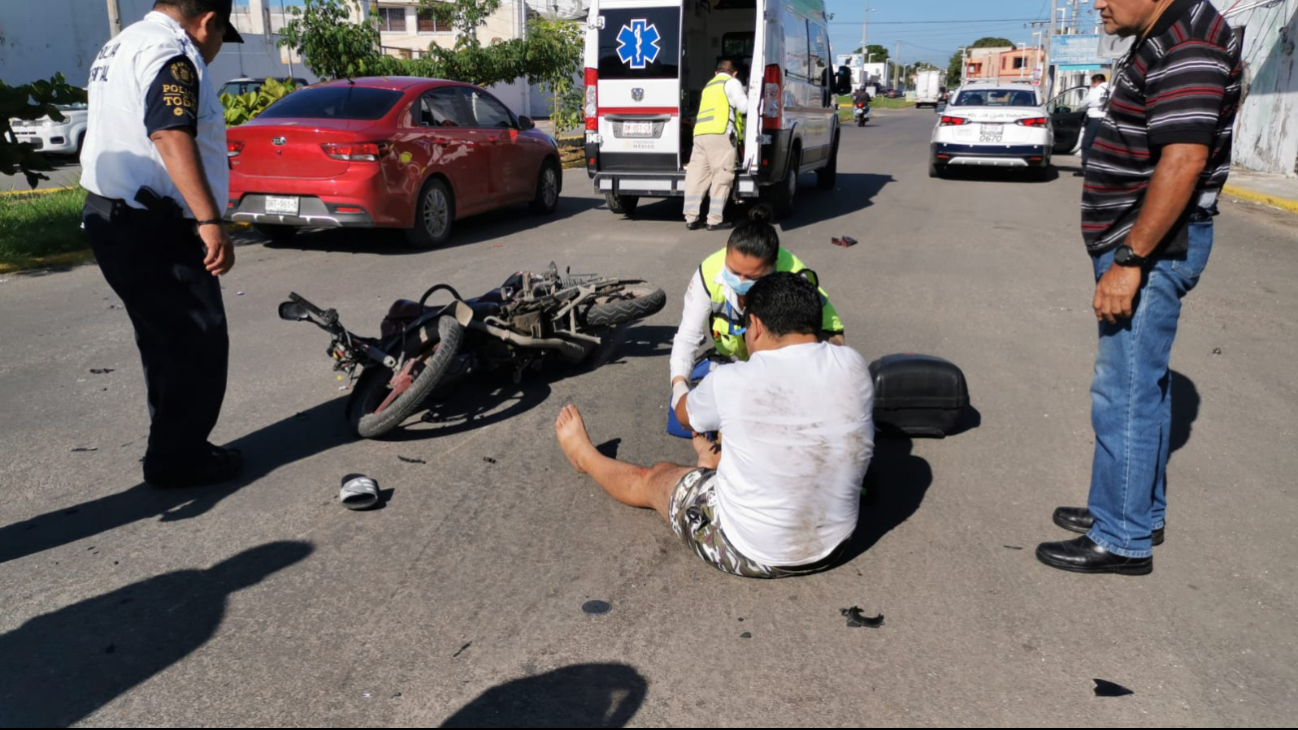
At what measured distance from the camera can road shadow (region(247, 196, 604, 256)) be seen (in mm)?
10054

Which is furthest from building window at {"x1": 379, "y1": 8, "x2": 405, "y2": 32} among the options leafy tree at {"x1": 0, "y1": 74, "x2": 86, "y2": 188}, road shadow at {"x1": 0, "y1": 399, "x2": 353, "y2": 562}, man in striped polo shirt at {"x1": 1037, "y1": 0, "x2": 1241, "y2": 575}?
man in striped polo shirt at {"x1": 1037, "y1": 0, "x2": 1241, "y2": 575}

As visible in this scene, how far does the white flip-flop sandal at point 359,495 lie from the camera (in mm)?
4086

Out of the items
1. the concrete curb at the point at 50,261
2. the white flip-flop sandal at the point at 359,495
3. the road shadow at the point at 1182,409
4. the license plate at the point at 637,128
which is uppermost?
the license plate at the point at 637,128

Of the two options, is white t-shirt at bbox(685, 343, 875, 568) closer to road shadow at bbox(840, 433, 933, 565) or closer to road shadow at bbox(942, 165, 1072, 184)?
road shadow at bbox(840, 433, 933, 565)

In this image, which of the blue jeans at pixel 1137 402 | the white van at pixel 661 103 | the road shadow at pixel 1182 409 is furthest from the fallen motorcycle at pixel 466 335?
the white van at pixel 661 103

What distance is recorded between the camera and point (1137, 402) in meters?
3.46

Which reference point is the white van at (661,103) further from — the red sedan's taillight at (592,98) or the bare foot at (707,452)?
the bare foot at (707,452)

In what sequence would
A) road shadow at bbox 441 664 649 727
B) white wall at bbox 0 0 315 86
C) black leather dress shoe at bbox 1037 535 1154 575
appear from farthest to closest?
white wall at bbox 0 0 315 86 → black leather dress shoe at bbox 1037 535 1154 575 → road shadow at bbox 441 664 649 727

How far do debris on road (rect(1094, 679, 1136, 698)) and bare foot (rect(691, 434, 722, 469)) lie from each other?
1573 mm

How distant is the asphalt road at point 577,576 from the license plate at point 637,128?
5313 millimetres

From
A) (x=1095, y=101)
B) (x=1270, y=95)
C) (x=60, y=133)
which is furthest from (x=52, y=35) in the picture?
(x=1270, y=95)

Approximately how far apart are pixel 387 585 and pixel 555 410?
2004 mm

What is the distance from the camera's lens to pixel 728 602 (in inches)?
133

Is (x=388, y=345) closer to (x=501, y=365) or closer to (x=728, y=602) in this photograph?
(x=501, y=365)
